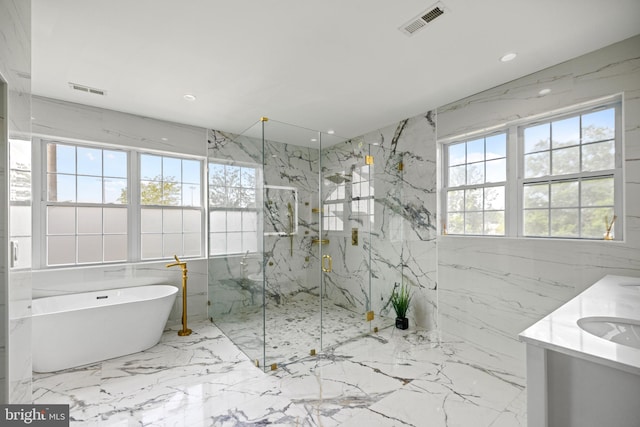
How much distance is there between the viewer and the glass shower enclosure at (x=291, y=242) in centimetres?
271

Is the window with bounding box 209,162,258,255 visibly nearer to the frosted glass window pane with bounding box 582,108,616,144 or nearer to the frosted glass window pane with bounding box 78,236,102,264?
the frosted glass window pane with bounding box 78,236,102,264

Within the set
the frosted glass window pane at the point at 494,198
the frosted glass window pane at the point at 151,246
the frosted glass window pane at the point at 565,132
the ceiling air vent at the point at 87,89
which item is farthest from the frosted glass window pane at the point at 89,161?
the frosted glass window pane at the point at 565,132

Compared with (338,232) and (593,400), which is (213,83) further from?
(593,400)

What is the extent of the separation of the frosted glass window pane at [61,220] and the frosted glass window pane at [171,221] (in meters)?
0.89

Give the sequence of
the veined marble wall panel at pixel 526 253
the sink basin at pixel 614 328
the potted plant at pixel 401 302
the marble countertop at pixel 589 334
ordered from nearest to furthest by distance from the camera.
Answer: the marble countertop at pixel 589 334
the sink basin at pixel 614 328
the veined marble wall panel at pixel 526 253
the potted plant at pixel 401 302

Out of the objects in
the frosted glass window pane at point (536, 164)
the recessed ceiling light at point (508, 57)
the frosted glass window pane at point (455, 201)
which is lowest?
the frosted glass window pane at point (455, 201)

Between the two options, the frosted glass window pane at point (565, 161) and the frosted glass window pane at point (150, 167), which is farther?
the frosted glass window pane at point (150, 167)

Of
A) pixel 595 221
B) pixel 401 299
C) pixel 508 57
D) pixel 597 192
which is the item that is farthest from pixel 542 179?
pixel 401 299

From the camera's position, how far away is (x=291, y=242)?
288 centimetres

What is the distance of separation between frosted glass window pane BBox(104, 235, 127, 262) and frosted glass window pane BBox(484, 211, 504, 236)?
13.3ft

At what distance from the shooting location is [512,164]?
9.02ft

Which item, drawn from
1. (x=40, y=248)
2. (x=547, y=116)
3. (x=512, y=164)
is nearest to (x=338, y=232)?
(x=512, y=164)

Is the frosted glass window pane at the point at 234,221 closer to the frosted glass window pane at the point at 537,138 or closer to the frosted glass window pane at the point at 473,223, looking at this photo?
the frosted glass window pane at the point at 473,223

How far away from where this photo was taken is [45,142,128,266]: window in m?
3.09
